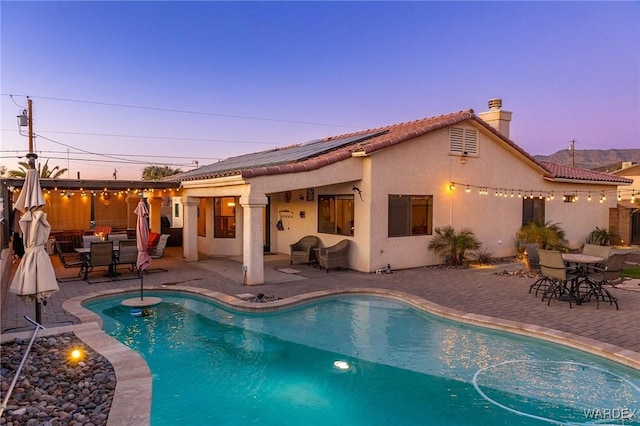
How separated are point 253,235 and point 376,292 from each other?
3.67 metres

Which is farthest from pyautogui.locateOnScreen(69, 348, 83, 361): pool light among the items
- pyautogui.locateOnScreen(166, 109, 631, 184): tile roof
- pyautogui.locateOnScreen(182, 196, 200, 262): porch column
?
pyautogui.locateOnScreen(182, 196, 200, 262): porch column

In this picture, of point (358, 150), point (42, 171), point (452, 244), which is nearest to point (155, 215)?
point (358, 150)

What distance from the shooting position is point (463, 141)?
15680mm

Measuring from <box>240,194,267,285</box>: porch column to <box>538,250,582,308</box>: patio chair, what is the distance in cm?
714

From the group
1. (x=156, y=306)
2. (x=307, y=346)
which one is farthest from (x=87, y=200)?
(x=307, y=346)

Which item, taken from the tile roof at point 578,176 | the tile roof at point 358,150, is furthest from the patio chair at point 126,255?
the tile roof at point 578,176

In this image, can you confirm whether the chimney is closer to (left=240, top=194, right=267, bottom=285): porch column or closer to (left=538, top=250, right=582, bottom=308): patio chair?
(left=538, top=250, right=582, bottom=308): patio chair

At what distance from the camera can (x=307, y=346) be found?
7.60 metres

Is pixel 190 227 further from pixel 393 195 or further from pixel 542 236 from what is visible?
pixel 542 236

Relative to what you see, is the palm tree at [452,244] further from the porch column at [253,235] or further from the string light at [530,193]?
the porch column at [253,235]

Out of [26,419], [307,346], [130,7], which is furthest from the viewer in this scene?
[130,7]

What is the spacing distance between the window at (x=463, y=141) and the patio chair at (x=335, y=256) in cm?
554

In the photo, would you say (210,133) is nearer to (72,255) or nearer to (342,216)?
(72,255)

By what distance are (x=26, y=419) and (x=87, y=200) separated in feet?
74.4
